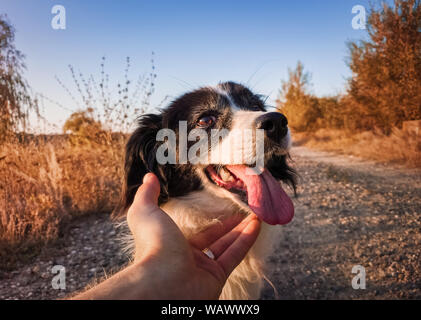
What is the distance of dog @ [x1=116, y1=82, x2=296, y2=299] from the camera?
1.77m

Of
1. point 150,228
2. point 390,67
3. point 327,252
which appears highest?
point 390,67

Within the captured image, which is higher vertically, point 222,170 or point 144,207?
point 222,170

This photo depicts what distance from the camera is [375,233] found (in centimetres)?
330

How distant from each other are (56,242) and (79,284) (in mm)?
1003

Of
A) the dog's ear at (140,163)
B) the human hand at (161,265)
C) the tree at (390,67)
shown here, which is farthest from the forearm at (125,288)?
the tree at (390,67)

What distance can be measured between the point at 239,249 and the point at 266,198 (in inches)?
16.8

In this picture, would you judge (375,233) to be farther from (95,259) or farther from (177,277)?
(95,259)

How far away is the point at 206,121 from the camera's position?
2.16m

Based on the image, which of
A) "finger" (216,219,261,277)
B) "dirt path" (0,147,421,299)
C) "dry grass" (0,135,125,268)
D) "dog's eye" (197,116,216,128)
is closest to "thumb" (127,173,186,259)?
"finger" (216,219,261,277)

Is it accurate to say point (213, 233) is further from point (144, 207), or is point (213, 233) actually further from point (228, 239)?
point (144, 207)

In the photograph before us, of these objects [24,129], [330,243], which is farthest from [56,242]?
[330,243]

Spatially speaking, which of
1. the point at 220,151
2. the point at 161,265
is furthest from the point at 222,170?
the point at 161,265

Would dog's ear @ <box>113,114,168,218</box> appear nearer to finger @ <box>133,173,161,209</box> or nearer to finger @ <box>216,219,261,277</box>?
finger @ <box>133,173,161,209</box>

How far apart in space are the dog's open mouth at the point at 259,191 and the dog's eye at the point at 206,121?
0.42 m
